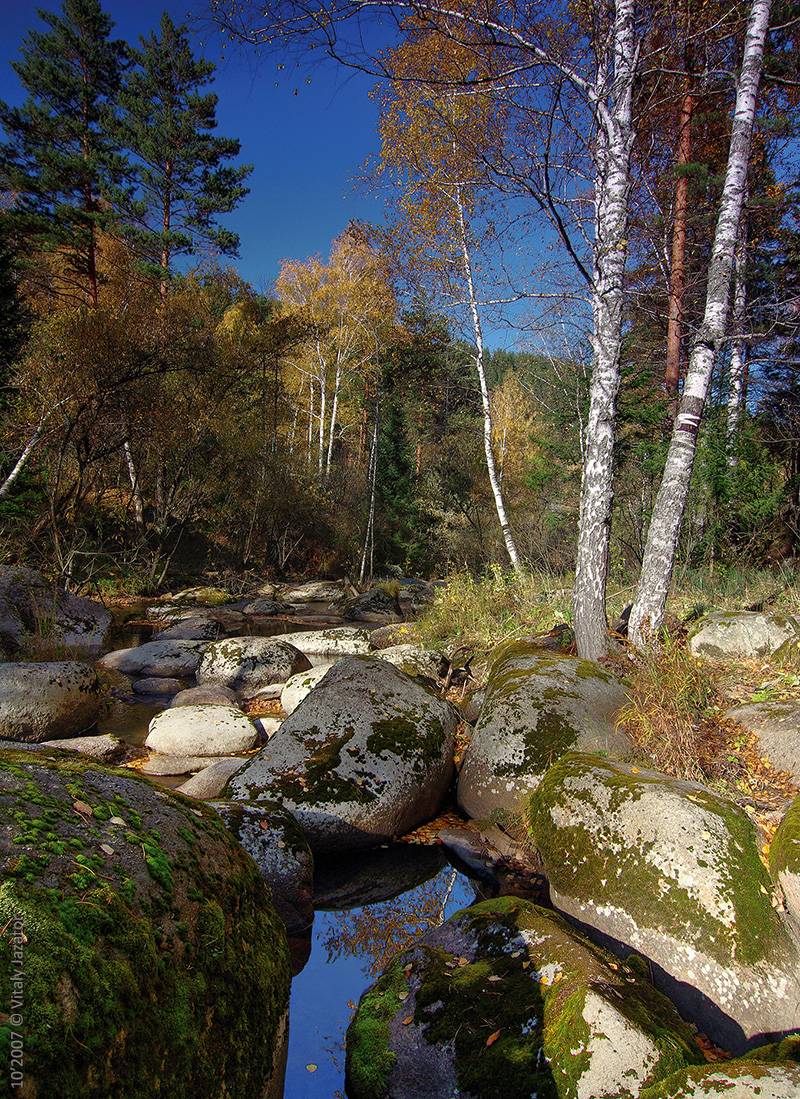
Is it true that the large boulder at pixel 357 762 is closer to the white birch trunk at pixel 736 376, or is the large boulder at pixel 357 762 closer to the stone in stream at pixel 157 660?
the stone in stream at pixel 157 660

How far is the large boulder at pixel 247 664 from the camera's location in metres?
9.12

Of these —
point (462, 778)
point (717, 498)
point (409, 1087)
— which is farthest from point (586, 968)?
point (717, 498)

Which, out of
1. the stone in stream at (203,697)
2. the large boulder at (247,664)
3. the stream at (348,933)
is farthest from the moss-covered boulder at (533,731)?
the large boulder at (247,664)

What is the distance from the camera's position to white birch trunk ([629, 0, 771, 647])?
240 inches

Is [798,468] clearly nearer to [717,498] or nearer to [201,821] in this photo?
[717,498]

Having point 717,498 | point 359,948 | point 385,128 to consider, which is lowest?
point 359,948

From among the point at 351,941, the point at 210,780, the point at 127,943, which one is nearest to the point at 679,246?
the point at 210,780

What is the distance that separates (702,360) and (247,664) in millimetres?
7121

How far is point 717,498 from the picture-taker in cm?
1020

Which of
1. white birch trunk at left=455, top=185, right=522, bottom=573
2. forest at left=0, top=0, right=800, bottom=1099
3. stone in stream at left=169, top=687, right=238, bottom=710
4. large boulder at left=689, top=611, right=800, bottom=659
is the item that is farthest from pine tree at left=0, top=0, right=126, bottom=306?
large boulder at left=689, top=611, right=800, bottom=659

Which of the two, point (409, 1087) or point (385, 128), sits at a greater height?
point (385, 128)

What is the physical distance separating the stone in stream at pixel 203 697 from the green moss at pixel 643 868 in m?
4.90

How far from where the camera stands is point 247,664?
Answer: 9.28 meters

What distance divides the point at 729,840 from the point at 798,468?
36.7 feet
